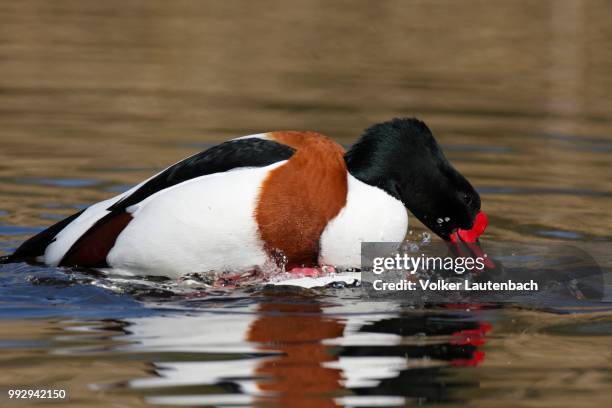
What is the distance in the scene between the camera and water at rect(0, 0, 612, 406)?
5.09 meters

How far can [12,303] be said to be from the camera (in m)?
6.05

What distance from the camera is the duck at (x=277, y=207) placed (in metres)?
6.07

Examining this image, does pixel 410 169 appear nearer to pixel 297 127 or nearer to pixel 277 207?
pixel 277 207

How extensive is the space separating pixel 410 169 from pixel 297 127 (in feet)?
13.7

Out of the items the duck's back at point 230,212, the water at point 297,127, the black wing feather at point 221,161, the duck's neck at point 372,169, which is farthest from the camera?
the duck's neck at point 372,169

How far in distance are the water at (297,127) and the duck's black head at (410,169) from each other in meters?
0.56

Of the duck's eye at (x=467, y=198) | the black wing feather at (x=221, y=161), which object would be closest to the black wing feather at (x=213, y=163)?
the black wing feather at (x=221, y=161)

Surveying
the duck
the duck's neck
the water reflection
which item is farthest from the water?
the duck's neck

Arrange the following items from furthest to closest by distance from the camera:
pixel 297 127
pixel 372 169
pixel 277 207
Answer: pixel 297 127
pixel 372 169
pixel 277 207

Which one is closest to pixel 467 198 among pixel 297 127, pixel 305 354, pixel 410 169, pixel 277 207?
pixel 410 169

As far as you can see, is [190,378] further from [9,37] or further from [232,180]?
[9,37]

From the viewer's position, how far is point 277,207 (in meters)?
6.04

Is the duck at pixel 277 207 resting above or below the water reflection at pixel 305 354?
above

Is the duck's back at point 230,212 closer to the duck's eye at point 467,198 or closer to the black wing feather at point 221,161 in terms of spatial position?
the black wing feather at point 221,161
